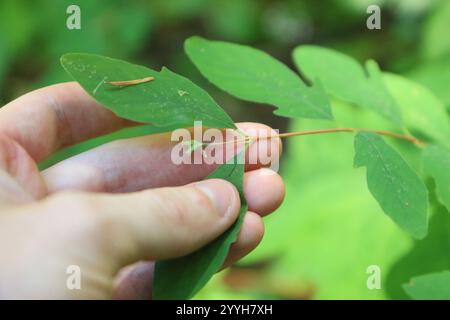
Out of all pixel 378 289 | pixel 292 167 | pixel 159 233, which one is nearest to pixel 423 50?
pixel 292 167

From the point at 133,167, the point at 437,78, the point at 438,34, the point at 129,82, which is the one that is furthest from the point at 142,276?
the point at 438,34

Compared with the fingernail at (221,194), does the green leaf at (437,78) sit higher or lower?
higher

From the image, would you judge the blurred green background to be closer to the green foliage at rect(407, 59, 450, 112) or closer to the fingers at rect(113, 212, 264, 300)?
the green foliage at rect(407, 59, 450, 112)

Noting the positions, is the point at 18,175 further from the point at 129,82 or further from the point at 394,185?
the point at 394,185

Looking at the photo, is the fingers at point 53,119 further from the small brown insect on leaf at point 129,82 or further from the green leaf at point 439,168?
the green leaf at point 439,168

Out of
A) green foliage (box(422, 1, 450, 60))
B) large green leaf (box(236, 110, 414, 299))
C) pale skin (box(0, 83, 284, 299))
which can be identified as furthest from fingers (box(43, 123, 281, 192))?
green foliage (box(422, 1, 450, 60))

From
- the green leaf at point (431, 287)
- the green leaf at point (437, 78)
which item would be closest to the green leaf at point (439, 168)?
the green leaf at point (431, 287)
